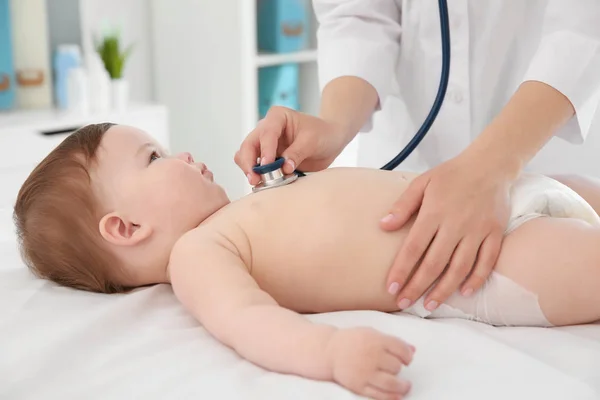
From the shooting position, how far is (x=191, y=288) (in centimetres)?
98

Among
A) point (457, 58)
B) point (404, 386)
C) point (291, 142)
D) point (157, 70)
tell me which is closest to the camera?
point (404, 386)

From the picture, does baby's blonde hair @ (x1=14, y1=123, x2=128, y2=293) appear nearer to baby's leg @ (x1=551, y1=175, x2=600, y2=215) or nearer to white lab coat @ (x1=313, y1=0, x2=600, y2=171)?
white lab coat @ (x1=313, y1=0, x2=600, y2=171)

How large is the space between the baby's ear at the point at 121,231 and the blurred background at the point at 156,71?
123 cm

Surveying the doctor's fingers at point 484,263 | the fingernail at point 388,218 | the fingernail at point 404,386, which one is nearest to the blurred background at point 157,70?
the fingernail at point 388,218

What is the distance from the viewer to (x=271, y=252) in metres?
1.06

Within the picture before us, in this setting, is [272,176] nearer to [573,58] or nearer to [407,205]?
[407,205]

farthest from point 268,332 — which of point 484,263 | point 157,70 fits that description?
point 157,70

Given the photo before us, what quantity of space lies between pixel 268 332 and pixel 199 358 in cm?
9

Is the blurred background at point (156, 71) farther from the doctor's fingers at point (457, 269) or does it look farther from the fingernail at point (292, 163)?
the doctor's fingers at point (457, 269)

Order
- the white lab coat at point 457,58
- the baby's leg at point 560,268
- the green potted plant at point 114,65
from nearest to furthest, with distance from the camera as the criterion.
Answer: the baby's leg at point 560,268, the white lab coat at point 457,58, the green potted plant at point 114,65

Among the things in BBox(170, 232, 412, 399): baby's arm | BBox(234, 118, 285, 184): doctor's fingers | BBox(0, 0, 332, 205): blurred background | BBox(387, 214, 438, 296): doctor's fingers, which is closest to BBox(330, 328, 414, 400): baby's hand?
BBox(170, 232, 412, 399): baby's arm

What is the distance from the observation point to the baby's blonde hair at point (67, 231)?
1.11 m

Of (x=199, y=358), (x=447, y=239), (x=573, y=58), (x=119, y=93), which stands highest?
(x=573, y=58)

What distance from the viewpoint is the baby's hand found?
75cm
